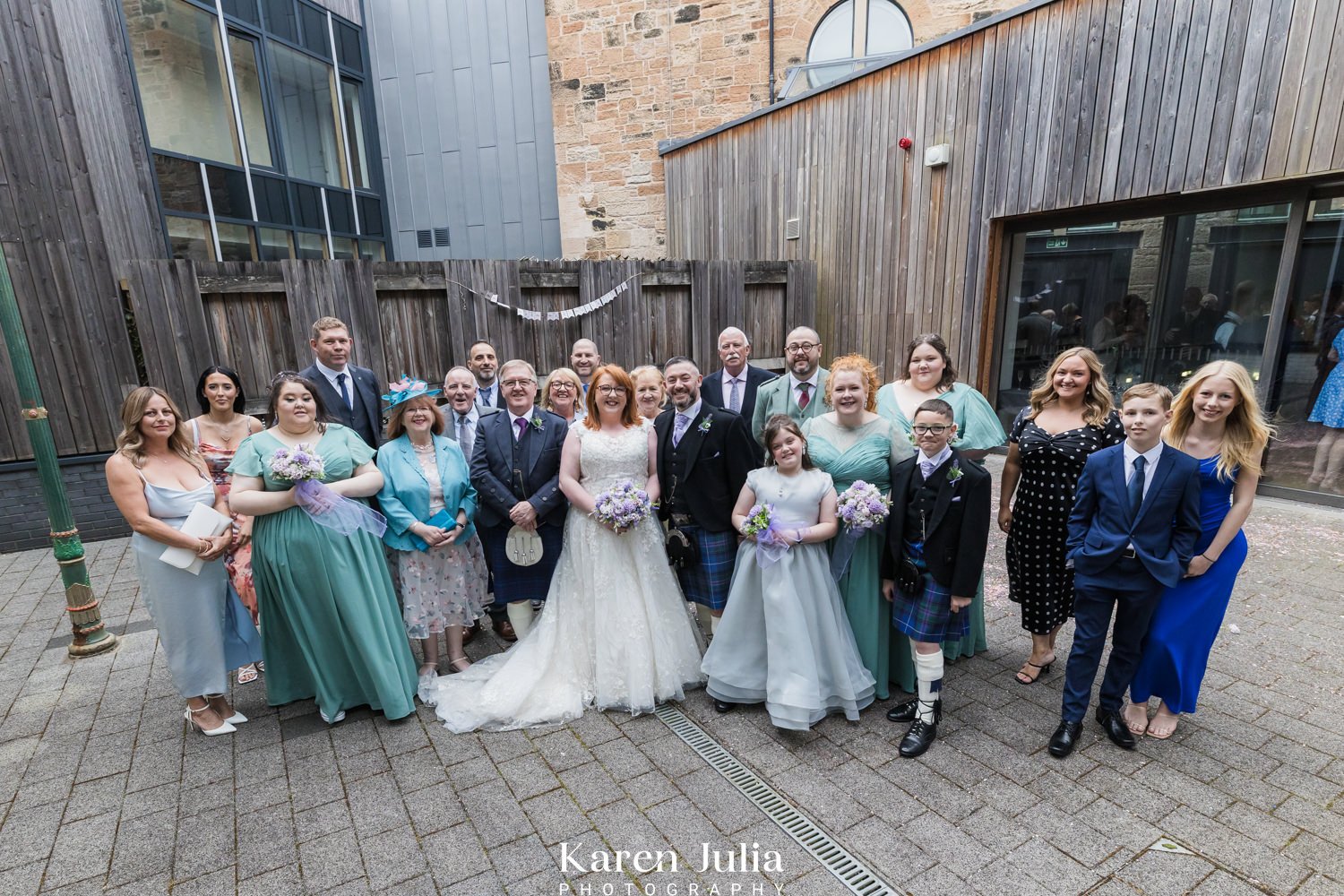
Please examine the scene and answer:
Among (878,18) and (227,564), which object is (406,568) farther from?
(878,18)

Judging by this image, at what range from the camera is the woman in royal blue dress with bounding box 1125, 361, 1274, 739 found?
2.92m

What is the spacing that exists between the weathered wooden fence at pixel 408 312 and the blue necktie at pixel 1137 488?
5.62 metres

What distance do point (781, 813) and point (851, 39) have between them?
11093 millimetres

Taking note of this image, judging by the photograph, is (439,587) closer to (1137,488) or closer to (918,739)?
(918,739)

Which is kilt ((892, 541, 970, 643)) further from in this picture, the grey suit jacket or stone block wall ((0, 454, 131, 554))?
stone block wall ((0, 454, 131, 554))

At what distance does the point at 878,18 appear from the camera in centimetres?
1005

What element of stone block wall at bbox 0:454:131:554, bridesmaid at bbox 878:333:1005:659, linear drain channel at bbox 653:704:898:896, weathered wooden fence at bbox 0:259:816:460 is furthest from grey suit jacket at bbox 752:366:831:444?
stone block wall at bbox 0:454:131:554

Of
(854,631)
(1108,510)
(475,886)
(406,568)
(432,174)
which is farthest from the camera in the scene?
(432,174)

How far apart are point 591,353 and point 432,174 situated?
8.77 meters

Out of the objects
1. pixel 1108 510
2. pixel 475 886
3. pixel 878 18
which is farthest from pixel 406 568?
pixel 878 18

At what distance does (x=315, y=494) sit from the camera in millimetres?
3330

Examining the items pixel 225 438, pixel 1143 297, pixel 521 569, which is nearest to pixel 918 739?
pixel 521 569

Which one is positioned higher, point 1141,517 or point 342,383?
point 342,383

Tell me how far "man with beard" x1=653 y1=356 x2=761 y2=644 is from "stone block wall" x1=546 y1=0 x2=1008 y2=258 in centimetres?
817
